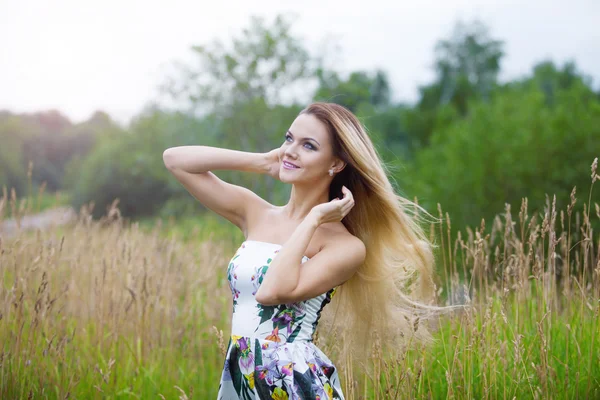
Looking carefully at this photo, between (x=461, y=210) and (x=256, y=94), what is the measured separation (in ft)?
20.5

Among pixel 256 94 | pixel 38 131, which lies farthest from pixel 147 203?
pixel 256 94

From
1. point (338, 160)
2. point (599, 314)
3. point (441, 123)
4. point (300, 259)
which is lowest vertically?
point (599, 314)

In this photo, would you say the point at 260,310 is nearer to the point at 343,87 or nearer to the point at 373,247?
the point at 373,247

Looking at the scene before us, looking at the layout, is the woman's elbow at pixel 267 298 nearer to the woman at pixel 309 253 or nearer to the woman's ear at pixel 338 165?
the woman at pixel 309 253

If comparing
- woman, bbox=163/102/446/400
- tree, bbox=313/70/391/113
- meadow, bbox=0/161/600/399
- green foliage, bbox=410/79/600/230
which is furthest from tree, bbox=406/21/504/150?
woman, bbox=163/102/446/400

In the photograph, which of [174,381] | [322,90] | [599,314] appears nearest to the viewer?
[599,314]

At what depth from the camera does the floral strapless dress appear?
2.49 meters

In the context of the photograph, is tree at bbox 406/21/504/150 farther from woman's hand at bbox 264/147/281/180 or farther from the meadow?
woman's hand at bbox 264/147/281/180

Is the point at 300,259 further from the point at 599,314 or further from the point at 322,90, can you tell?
the point at 322,90

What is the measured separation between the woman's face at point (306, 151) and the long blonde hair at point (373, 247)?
1.9 inches

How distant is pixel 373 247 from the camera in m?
3.01

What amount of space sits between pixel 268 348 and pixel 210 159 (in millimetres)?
980

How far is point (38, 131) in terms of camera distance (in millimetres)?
35781

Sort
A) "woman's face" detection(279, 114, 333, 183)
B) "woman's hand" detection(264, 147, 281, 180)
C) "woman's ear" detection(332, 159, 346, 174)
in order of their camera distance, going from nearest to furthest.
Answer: "woman's face" detection(279, 114, 333, 183) → "woman's ear" detection(332, 159, 346, 174) → "woman's hand" detection(264, 147, 281, 180)
